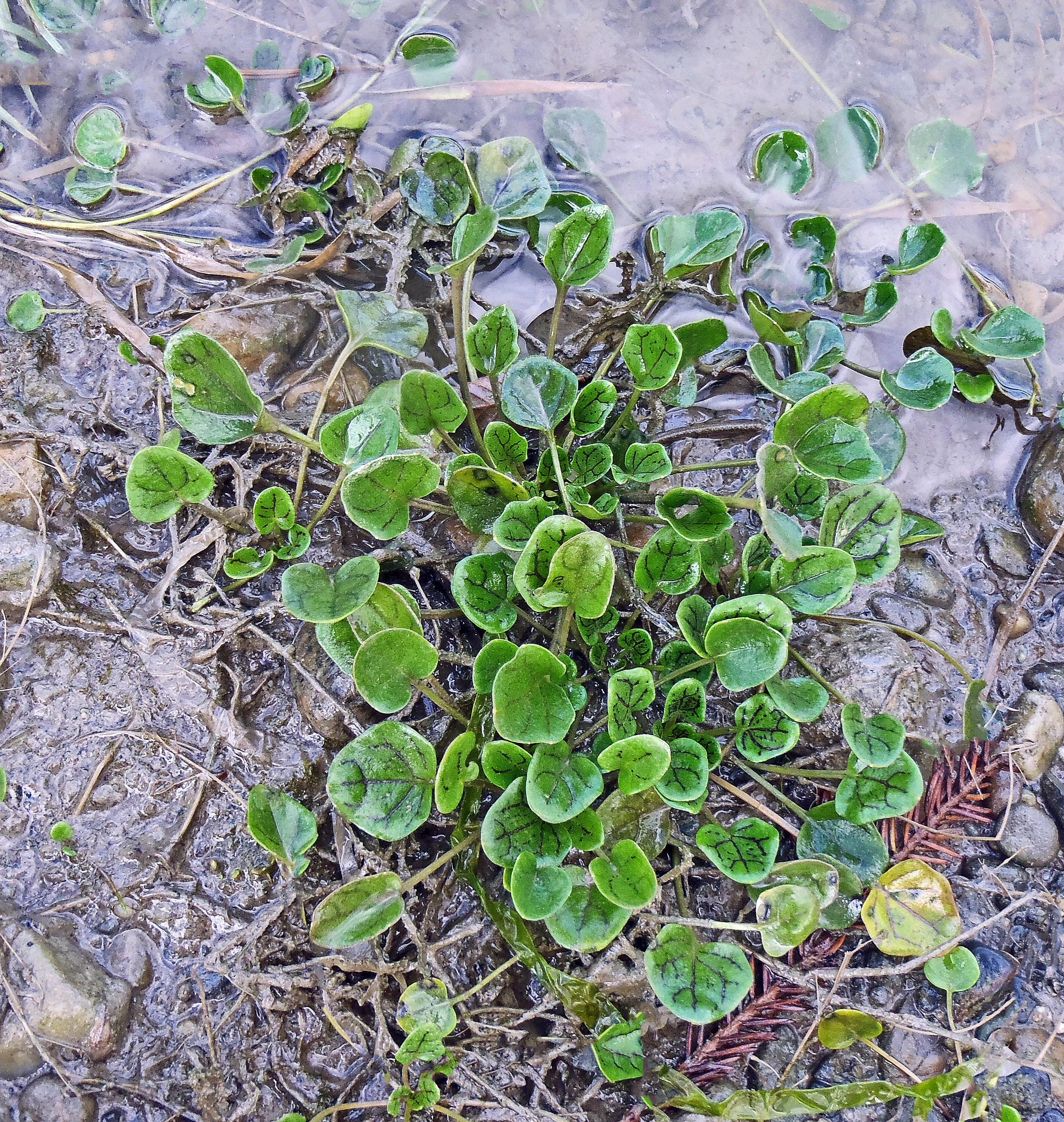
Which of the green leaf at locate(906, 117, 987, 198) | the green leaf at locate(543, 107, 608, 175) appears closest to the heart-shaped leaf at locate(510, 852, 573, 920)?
the green leaf at locate(543, 107, 608, 175)

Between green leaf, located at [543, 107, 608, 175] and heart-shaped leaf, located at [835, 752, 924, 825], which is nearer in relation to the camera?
heart-shaped leaf, located at [835, 752, 924, 825]

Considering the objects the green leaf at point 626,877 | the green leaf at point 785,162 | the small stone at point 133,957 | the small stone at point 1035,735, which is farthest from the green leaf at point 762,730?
the green leaf at point 785,162

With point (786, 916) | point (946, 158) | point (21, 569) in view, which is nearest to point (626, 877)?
point (786, 916)

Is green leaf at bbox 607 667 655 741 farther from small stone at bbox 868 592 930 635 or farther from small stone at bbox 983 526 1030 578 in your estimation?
small stone at bbox 983 526 1030 578

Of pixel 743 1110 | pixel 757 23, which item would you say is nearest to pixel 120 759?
pixel 743 1110

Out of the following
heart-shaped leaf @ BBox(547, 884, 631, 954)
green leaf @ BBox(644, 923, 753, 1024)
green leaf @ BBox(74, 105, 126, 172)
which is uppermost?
green leaf @ BBox(74, 105, 126, 172)

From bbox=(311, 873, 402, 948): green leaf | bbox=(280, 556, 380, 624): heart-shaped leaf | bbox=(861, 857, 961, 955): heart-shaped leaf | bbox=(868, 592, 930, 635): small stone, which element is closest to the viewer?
bbox=(311, 873, 402, 948): green leaf
